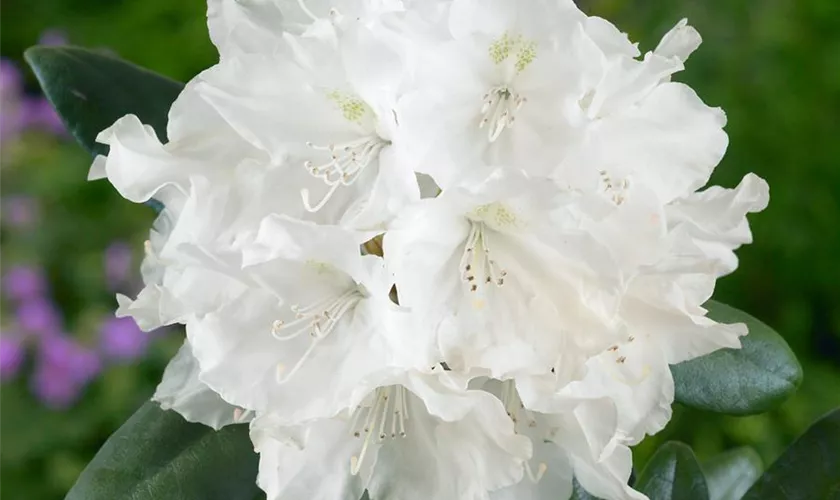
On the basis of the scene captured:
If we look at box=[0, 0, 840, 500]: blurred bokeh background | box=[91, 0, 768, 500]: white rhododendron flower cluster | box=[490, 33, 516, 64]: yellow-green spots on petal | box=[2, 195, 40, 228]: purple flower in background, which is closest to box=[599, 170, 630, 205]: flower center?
box=[91, 0, 768, 500]: white rhododendron flower cluster

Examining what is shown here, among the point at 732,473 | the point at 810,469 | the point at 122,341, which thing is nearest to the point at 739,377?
the point at 810,469

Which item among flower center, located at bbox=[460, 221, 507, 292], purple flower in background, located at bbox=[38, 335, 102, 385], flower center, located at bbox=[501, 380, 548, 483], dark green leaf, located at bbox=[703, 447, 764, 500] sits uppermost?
flower center, located at bbox=[460, 221, 507, 292]

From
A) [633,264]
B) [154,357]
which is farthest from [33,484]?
[633,264]

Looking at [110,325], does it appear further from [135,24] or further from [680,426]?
[680,426]

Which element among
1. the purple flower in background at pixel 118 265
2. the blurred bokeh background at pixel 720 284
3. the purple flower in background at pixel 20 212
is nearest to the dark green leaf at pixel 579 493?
the blurred bokeh background at pixel 720 284

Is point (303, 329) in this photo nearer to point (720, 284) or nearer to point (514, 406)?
point (514, 406)

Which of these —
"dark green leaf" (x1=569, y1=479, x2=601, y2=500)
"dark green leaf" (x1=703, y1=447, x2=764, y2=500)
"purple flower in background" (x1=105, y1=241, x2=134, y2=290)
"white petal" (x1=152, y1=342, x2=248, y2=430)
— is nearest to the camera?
"white petal" (x1=152, y1=342, x2=248, y2=430)

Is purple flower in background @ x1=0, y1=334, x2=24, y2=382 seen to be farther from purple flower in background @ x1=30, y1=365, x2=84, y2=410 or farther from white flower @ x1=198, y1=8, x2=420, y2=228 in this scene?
white flower @ x1=198, y1=8, x2=420, y2=228
